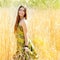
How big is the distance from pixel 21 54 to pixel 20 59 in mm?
43

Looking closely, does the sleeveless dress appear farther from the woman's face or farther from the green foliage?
the green foliage

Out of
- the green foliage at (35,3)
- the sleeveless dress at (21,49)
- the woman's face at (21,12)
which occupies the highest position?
the green foliage at (35,3)

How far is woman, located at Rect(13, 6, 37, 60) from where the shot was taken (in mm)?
3186

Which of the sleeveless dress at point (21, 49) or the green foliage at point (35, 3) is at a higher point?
the green foliage at point (35, 3)

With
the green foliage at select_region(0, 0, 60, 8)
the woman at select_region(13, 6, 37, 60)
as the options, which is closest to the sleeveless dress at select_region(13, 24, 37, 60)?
the woman at select_region(13, 6, 37, 60)

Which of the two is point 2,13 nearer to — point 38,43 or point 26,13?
point 26,13

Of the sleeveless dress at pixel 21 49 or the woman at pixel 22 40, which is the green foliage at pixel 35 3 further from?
the sleeveless dress at pixel 21 49

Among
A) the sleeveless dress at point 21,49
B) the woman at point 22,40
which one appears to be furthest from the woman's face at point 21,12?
the sleeveless dress at point 21,49

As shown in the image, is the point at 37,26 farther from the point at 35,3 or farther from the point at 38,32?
the point at 35,3

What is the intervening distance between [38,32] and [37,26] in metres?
0.05

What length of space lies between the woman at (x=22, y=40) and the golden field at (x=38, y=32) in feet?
0.11

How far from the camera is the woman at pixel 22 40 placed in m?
3.19

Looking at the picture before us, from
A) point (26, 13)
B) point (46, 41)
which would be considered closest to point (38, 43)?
point (46, 41)

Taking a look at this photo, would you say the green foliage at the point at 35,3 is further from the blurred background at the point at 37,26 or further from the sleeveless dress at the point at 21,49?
the sleeveless dress at the point at 21,49
